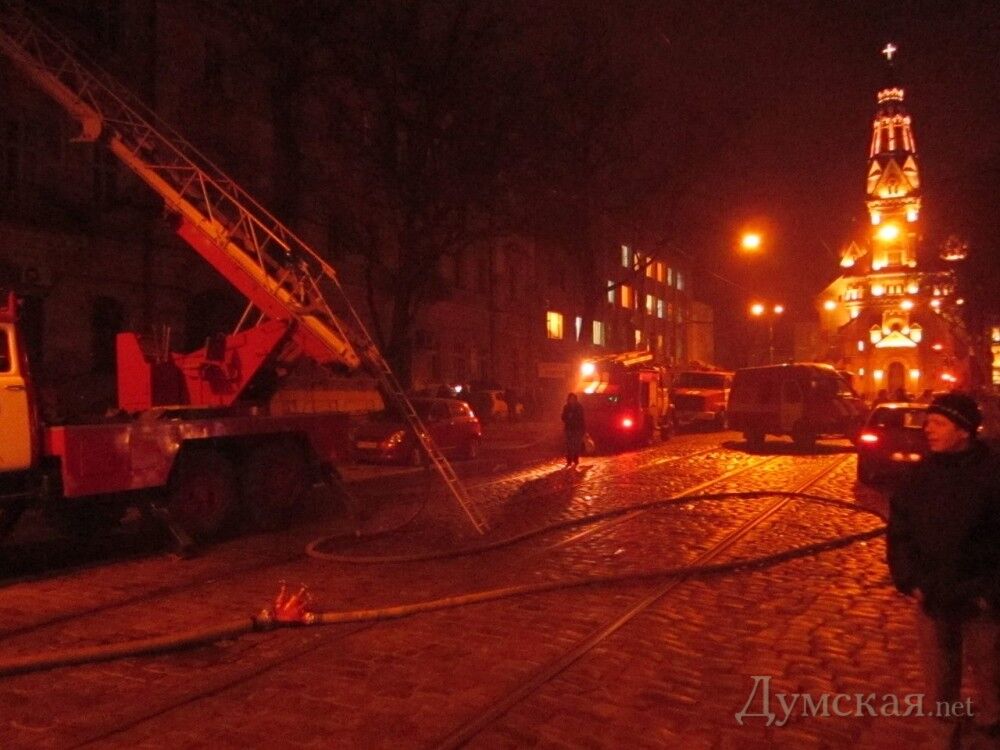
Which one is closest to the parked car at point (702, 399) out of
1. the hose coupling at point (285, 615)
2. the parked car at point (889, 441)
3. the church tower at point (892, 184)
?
the parked car at point (889, 441)

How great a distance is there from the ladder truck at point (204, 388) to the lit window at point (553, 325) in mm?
35543

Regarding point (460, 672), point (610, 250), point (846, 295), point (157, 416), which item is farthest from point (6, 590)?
point (846, 295)

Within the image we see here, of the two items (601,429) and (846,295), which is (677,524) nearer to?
(601,429)

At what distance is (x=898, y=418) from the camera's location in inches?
612

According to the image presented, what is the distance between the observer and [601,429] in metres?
24.9

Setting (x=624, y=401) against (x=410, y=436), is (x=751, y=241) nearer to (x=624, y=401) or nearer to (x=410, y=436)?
(x=624, y=401)

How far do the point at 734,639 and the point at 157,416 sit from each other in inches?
274

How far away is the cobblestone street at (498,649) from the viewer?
5.00 m

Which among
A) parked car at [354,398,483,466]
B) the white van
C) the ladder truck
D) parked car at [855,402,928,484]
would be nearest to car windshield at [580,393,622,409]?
the white van

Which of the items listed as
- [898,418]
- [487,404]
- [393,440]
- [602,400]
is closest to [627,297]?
[487,404]

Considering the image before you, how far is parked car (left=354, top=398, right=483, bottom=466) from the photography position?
20.2 metres

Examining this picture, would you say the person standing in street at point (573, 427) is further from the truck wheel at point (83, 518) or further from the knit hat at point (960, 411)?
the knit hat at point (960, 411)

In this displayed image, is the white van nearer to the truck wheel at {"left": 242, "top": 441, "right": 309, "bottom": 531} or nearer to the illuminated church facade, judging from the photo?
the truck wheel at {"left": 242, "top": 441, "right": 309, "bottom": 531}

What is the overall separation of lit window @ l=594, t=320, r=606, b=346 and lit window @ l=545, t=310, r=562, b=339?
19.4 ft
